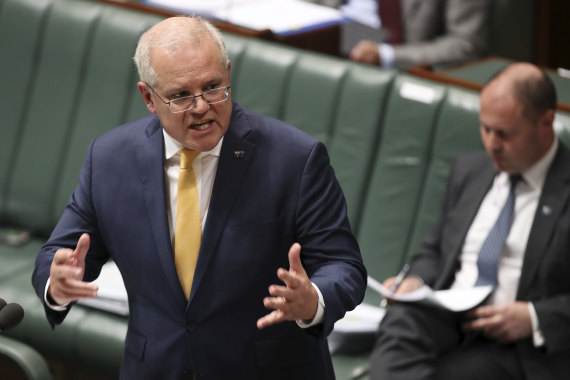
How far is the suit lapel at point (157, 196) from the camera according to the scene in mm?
1761

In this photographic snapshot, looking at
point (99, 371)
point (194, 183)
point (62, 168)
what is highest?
point (194, 183)

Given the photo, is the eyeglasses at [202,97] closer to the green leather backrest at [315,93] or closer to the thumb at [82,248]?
the thumb at [82,248]

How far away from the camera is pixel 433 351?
2.55m

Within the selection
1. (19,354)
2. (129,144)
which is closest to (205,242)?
(129,144)

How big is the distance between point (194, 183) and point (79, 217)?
0.24 meters

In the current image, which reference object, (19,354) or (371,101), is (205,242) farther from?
(371,101)

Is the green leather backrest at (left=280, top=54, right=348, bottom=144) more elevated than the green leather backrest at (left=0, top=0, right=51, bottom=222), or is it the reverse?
the green leather backrest at (left=280, top=54, right=348, bottom=144)

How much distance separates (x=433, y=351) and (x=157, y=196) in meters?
1.09

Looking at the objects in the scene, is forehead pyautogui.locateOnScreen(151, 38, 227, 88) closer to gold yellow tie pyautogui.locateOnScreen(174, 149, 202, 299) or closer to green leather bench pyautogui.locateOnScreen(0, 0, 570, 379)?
gold yellow tie pyautogui.locateOnScreen(174, 149, 202, 299)

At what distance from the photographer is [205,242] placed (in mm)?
1742

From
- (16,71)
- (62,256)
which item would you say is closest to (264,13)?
(16,71)

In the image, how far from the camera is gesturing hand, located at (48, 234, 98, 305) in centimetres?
165

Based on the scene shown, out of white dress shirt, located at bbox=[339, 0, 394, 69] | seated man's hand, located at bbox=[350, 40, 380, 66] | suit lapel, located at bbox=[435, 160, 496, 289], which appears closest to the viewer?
suit lapel, located at bbox=[435, 160, 496, 289]

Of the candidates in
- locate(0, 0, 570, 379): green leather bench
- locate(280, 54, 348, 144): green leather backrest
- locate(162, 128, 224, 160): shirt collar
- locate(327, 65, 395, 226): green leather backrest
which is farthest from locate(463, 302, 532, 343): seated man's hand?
locate(162, 128, 224, 160): shirt collar
